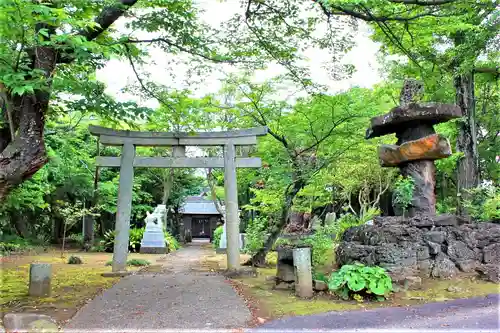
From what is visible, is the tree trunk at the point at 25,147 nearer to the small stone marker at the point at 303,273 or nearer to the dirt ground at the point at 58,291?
the dirt ground at the point at 58,291

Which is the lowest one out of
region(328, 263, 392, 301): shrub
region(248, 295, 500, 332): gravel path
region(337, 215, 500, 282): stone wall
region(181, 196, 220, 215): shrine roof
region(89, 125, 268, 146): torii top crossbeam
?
region(248, 295, 500, 332): gravel path

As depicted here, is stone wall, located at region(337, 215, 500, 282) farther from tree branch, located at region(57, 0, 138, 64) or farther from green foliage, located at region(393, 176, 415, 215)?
tree branch, located at region(57, 0, 138, 64)

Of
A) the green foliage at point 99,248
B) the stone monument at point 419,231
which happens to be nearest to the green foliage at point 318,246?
the stone monument at point 419,231

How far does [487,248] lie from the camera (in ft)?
25.2

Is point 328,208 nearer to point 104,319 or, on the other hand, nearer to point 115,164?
point 115,164

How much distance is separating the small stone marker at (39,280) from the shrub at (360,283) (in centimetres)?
457

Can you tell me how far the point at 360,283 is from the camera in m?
6.08

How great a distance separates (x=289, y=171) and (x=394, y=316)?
16.5ft

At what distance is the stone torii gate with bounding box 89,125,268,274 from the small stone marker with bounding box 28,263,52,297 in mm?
2982

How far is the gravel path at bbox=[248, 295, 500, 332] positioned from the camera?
4.66m

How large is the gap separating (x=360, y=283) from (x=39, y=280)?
16.7 ft

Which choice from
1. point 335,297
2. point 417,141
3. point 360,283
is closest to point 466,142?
point 417,141

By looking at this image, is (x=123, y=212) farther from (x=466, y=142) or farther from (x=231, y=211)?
(x=466, y=142)

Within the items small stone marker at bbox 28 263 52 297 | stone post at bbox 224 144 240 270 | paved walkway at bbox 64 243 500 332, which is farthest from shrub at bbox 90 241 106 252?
small stone marker at bbox 28 263 52 297
